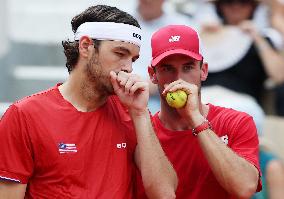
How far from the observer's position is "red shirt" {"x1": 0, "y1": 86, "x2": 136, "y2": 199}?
3.40 meters

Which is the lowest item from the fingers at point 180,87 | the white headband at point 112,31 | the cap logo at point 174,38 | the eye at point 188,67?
the fingers at point 180,87

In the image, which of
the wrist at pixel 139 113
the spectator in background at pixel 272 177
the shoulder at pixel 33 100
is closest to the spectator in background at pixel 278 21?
the spectator in background at pixel 272 177

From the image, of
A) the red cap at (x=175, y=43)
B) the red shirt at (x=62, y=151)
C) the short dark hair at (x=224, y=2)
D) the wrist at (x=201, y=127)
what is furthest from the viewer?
the short dark hair at (x=224, y=2)

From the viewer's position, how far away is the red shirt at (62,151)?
340 centimetres

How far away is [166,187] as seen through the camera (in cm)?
350

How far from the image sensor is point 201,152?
12.2 ft

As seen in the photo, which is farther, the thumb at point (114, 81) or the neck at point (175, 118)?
the neck at point (175, 118)

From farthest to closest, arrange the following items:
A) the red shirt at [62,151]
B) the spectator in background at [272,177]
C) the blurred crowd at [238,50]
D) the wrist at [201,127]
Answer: the blurred crowd at [238,50] < the spectator in background at [272,177] < the wrist at [201,127] < the red shirt at [62,151]

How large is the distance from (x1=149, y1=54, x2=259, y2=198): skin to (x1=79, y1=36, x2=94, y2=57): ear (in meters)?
0.36

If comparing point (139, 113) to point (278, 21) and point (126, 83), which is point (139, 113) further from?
point (278, 21)

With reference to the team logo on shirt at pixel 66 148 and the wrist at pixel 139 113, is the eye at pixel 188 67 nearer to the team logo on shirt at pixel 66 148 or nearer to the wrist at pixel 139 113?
the wrist at pixel 139 113

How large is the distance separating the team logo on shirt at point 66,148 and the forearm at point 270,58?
2.91 meters

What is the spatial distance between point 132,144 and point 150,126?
7.1 inches

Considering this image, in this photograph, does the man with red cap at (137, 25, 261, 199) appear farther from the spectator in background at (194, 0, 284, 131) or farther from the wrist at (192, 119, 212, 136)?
the spectator in background at (194, 0, 284, 131)
